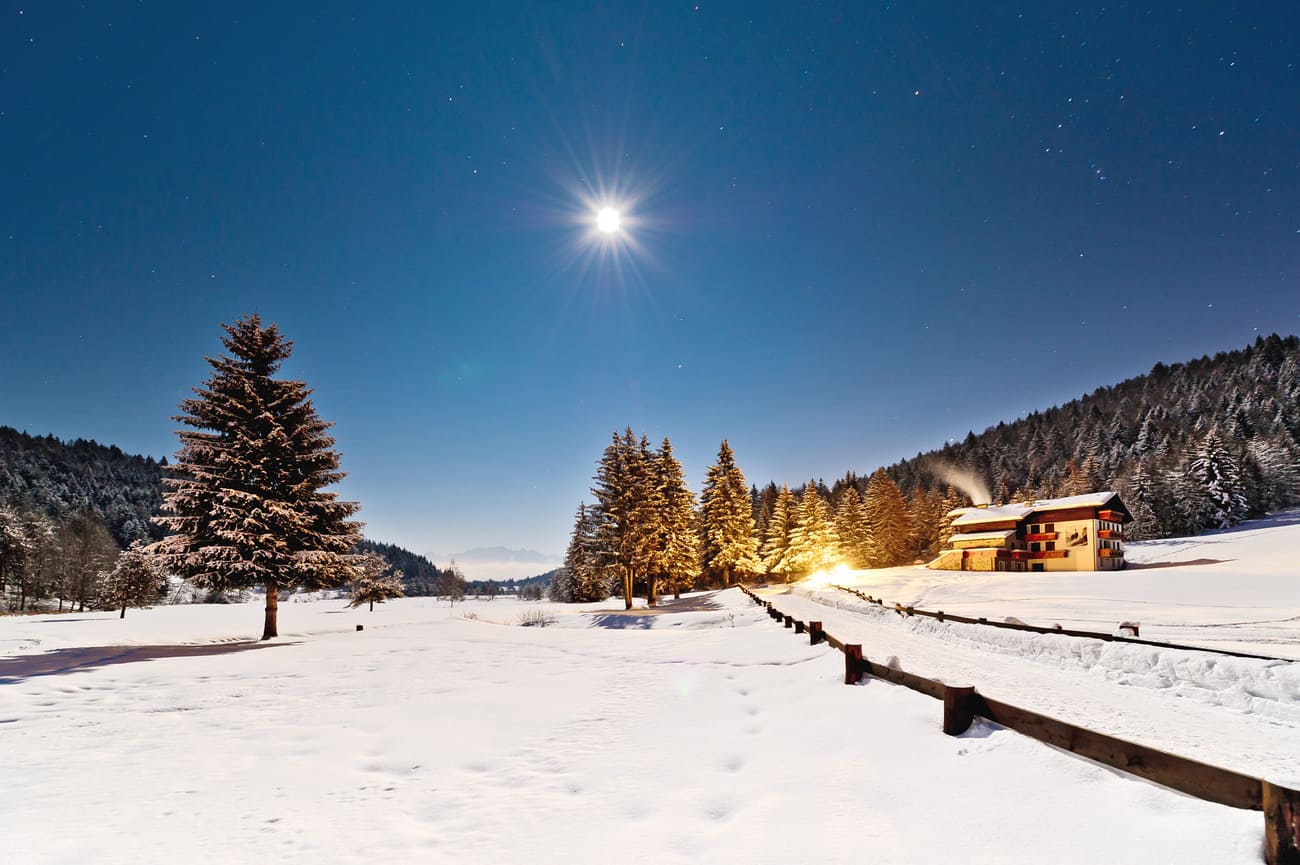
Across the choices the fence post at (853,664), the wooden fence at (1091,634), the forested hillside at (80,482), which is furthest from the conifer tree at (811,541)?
the forested hillside at (80,482)

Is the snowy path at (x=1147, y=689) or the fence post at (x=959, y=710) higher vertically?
the fence post at (x=959, y=710)

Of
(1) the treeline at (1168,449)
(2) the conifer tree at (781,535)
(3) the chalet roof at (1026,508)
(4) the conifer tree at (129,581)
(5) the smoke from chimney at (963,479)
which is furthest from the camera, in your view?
(5) the smoke from chimney at (963,479)

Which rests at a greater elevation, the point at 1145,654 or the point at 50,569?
the point at 1145,654

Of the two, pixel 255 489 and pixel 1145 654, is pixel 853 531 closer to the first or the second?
pixel 1145 654

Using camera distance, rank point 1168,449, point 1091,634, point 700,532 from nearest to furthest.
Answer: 1. point 1091,634
2. point 700,532
3. point 1168,449

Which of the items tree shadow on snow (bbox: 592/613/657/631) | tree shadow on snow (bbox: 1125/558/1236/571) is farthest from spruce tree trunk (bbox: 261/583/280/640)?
tree shadow on snow (bbox: 1125/558/1236/571)

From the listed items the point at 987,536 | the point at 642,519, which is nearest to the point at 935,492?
the point at 987,536

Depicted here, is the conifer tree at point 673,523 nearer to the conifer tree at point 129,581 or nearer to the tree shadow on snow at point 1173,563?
the tree shadow on snow at point 1173,563

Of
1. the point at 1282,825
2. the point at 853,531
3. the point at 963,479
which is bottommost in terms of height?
the point at 853,531

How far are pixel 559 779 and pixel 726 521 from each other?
45.5 meters

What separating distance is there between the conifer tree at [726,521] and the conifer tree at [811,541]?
22.1ft

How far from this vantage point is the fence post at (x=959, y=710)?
525 centimetres

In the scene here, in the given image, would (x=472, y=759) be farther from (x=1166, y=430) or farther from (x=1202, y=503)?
(x=1166, y=430)

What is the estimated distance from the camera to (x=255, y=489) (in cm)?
1988
